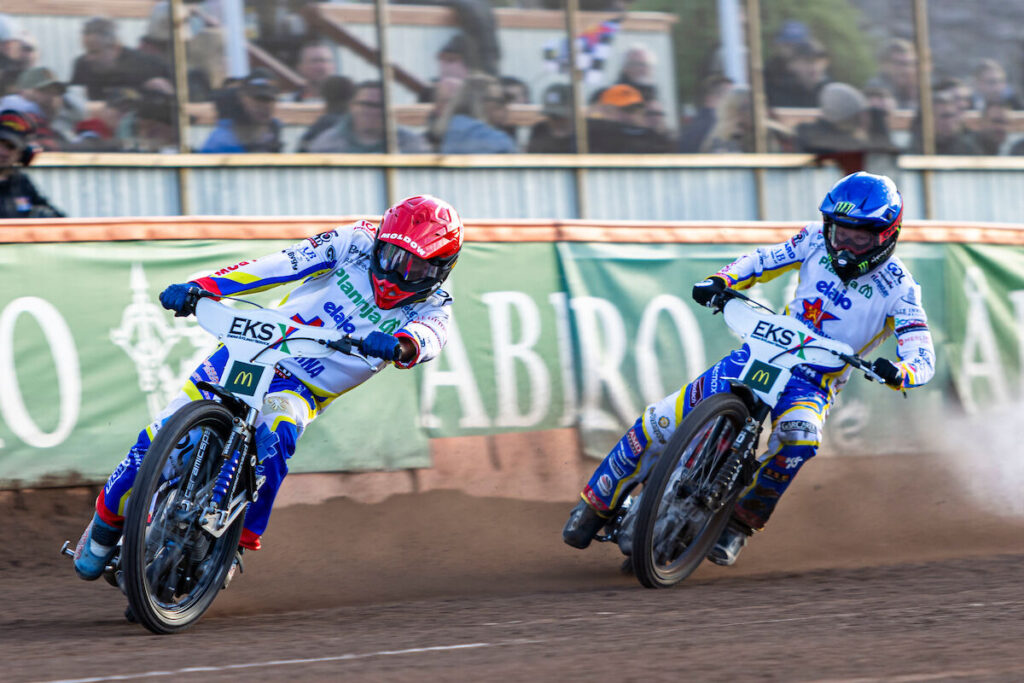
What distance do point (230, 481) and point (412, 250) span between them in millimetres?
1367

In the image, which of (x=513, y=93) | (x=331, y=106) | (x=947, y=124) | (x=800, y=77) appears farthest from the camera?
(x=947, y=124)

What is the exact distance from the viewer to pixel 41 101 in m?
10.5

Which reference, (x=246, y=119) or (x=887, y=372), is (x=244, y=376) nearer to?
(x=887, y=372)

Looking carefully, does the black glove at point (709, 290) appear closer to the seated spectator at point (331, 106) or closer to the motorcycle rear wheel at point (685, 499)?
the motorcycle rear wheel at point (685, 499)

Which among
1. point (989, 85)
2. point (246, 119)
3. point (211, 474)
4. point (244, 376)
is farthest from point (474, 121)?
point (211, 474)

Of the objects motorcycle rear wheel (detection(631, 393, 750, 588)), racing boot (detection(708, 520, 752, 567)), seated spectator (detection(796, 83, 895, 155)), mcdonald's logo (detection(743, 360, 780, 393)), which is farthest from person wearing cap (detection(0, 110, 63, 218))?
seated spectator (detection(796, 83, 895, 155))

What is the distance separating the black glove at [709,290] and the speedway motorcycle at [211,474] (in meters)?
2.37

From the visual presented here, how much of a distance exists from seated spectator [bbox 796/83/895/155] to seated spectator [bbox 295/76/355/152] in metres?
4.92

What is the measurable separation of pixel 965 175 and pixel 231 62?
8282mm

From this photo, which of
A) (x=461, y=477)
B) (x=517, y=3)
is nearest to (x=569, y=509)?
(x=461, y=477)

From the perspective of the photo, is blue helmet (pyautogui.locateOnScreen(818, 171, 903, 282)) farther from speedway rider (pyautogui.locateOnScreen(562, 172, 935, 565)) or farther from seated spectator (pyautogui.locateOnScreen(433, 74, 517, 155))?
seated spectator (pyautogui.locateOnScreen(433, 74, 517, 155))

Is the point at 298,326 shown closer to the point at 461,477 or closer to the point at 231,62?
the point at 461,477

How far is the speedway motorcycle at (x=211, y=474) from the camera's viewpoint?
5.68m

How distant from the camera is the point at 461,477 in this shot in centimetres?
887
